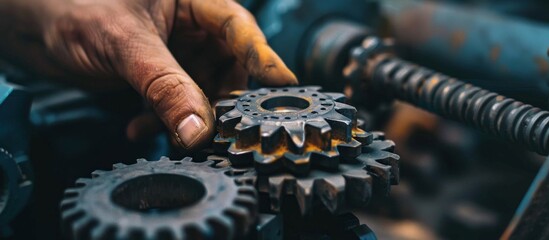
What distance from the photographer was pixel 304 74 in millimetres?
1496

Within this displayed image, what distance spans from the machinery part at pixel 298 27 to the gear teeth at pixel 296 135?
22.9 inches

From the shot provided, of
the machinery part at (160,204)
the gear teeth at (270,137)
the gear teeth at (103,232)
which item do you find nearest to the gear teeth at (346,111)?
the gear teeth at (270,137)

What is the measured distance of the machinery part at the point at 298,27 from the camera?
1411 millimetres

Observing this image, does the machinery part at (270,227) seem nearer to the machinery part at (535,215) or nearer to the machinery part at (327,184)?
the machinery part at (327,184)

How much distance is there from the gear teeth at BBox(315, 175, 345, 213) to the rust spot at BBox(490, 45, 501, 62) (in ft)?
2.72

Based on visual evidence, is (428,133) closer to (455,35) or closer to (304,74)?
(455,35)

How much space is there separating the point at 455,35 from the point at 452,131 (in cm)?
30

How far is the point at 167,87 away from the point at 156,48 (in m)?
0.13

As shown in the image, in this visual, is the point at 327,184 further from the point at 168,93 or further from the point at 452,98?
the point at 452,98

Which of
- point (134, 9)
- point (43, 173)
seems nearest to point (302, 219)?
point (134, 9)

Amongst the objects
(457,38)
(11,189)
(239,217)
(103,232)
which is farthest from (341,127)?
(457,38)

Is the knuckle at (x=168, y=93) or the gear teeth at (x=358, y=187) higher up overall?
the knuckle at (x=168, y=93)

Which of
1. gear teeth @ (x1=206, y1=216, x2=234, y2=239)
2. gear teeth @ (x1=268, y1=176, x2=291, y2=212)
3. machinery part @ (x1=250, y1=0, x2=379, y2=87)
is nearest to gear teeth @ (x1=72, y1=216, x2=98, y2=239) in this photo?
gear teeth @ (x1=206, y1=216, x2=234, y2=239)

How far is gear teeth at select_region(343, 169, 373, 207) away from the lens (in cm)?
79
